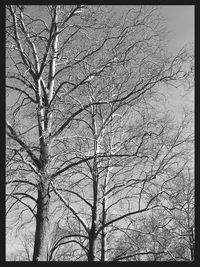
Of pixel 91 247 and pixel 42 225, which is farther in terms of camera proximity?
pixel 91 247

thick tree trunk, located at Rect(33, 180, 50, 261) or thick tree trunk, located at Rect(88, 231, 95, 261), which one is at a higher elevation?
thick tree trunk, located at Rect(33, 180, 50, 261)

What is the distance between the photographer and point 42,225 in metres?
7.06

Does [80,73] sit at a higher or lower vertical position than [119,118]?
higher

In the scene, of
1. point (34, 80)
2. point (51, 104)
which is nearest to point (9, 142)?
point (51, 104)

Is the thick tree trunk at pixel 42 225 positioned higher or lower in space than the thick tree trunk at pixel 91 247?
higher

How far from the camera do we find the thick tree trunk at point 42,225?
679 cm

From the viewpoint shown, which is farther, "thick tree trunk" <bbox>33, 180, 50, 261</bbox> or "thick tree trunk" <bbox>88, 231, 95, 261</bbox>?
"thick tree trunk" <bbox>88, 231, 95, 261</bbox>

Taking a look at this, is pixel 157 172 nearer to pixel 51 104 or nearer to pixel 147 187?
pixel 147 187

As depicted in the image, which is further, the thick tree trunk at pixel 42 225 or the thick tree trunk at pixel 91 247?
the thick tree trunk at pixel 91 247

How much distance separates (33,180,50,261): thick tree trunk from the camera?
6.79m

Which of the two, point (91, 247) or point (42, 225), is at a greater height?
point (42, 225)

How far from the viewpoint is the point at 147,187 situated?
984 cm

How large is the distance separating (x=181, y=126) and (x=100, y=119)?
10.9 ft

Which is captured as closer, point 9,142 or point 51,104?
point 9,142
